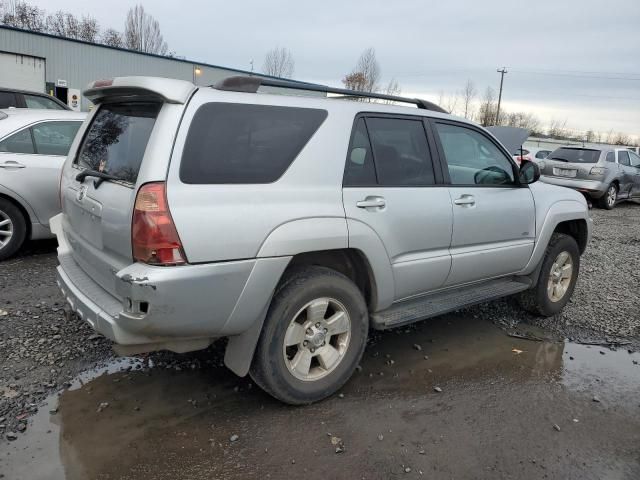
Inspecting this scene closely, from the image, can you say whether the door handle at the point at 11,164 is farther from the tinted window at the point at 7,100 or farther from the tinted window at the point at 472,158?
the tinted window at the point at 472,158

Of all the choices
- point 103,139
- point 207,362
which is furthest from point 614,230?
point 103,139

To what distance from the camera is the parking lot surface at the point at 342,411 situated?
2.75 meters

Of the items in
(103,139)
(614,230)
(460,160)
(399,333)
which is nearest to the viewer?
(103,139)

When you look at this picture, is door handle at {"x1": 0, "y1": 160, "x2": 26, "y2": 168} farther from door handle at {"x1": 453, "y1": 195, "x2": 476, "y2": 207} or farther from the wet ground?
door handle at {"x1": 453, "y1": 195, "x2": 476, "y2": 207}

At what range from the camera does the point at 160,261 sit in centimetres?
259

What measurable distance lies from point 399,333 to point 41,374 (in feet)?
9.11

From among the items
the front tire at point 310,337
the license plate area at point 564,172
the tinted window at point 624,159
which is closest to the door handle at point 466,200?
the front tire at point 310,337

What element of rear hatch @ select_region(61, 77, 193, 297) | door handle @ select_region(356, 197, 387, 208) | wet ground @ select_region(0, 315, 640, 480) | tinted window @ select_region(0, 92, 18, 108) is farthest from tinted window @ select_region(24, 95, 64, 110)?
door handle @ select_region(356, 197, 387, 208)

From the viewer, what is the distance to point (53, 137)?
599 centimetres

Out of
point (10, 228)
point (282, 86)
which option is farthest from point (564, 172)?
point (10, 228)

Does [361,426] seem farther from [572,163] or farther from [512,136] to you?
[572,163]

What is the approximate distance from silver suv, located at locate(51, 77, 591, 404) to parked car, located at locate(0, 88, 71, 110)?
21.3ft

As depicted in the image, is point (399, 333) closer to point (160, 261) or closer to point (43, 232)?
point (160, 261)

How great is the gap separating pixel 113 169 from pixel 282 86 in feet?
3.86
